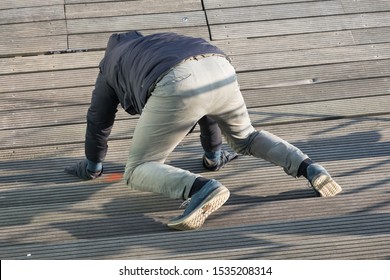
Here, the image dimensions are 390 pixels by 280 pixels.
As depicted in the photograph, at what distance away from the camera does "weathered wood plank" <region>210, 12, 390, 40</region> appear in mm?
4086

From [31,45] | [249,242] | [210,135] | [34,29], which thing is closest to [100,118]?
[210,135]

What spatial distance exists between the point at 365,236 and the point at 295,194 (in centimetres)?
53

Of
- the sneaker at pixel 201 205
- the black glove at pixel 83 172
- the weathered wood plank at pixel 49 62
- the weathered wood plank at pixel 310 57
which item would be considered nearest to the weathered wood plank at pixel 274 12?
the weathered wood plank at pixel 310 57

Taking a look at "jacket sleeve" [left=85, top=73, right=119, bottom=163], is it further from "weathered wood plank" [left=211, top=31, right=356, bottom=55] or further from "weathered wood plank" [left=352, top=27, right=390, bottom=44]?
"weathered wood plank" [left=352, top=27, right=390, bottom=44]

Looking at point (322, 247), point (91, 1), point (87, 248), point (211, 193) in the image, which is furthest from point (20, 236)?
point (91, 1)

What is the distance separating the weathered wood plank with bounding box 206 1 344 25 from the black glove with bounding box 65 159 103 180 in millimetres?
1499

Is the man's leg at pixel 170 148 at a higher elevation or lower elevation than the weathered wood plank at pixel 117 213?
higher

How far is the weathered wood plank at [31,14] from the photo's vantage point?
13.6 feet

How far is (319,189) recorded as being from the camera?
2.70 m

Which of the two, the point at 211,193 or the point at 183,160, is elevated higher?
the point at 211,193

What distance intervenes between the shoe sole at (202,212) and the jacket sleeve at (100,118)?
57 cm

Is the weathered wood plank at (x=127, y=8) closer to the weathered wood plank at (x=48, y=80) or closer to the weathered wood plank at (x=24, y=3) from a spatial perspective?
the weathered wood plank at (x=24, y=3)

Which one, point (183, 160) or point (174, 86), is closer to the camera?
point (174, 86)
